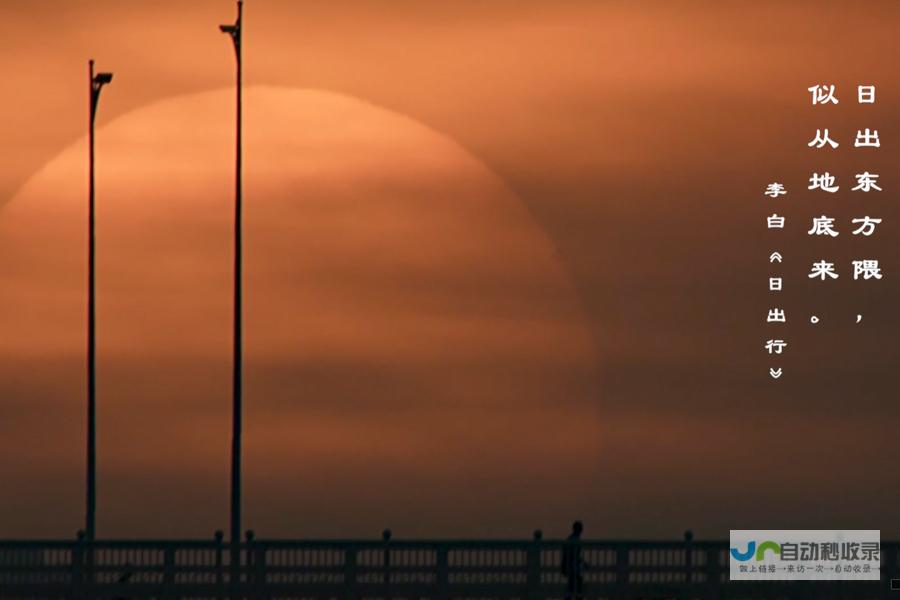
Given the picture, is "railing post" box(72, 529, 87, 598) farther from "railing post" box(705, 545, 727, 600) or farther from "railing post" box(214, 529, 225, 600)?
"railing post" box(705, 545, 727, 600)

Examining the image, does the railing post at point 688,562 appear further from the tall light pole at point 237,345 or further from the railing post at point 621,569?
the tall light pole at point 237,345

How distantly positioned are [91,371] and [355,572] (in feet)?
85.0

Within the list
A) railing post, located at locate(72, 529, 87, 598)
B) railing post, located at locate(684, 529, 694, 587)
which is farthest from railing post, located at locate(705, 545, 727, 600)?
railing post, located at locate(72, 529, 87, 598)

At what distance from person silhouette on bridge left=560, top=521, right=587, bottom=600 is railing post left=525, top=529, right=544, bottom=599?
52 centimetres

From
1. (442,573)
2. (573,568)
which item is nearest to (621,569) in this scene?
(573,568)

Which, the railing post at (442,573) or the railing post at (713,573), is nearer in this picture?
the railing post at (442,573)

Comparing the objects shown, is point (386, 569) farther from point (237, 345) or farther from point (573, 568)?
point (237, 345)

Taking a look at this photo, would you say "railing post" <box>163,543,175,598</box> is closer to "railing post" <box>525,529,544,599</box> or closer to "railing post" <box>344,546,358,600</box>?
"railing post" <box>344,546,358,600</box>

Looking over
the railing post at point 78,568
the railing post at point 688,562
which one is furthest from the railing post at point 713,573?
the railing post at point 78,568

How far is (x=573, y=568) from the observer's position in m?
55.0

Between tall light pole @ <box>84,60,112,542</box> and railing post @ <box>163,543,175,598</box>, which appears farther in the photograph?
tall light pole @ <box>84,60,112,542</box>

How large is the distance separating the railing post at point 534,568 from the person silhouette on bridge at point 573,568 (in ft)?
1.72

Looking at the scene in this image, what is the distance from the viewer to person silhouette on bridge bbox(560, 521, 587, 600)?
180 ft

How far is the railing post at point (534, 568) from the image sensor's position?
181 feet
